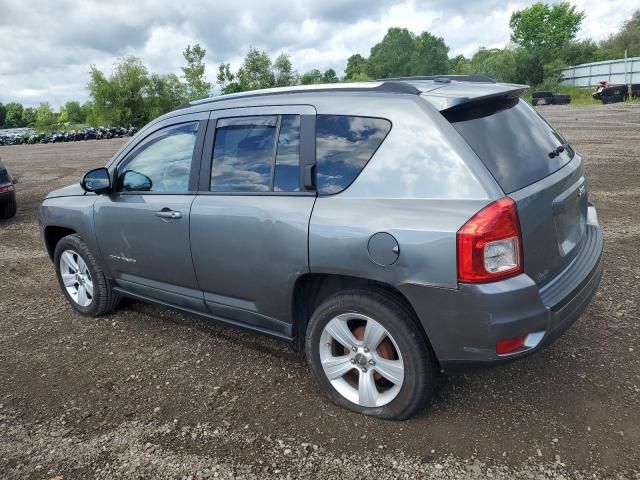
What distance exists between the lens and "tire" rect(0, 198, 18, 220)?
8.62 m

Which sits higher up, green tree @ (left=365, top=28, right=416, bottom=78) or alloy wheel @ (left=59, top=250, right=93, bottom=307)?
green tree @ (left=365, top=28, right=416, bottom=78)

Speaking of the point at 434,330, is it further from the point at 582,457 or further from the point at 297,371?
the point at 297,371

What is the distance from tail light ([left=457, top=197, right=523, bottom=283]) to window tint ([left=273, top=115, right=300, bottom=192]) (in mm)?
1034

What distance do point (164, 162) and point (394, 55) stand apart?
106 meters

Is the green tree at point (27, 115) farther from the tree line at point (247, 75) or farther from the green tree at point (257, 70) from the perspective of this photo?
the green tree at point (257, 70)

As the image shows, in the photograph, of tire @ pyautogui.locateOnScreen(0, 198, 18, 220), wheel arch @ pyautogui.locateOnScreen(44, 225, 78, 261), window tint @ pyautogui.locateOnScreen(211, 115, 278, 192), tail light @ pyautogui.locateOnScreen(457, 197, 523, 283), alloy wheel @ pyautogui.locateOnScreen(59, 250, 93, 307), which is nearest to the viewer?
tail light @ pyautogui.locateOnScreen(457, 197, 523, 283)

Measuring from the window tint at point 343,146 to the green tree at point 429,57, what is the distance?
308ft

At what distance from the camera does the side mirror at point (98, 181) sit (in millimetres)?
3828

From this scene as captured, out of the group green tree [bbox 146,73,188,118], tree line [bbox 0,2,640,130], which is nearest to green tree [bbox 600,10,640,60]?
tree line [bbox 0,2,640,130]

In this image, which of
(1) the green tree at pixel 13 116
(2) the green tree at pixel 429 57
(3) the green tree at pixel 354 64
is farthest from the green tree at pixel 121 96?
(1) the green tree at pixel 13 116

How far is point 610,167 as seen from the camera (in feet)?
33.9

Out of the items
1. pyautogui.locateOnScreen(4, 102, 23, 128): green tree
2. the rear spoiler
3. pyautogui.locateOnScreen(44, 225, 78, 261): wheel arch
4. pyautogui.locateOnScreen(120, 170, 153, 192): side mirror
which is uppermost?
pyautogui.locateOnScreen(4, 102, 23, 128): green tree

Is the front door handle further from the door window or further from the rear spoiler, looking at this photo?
the rear spoiler

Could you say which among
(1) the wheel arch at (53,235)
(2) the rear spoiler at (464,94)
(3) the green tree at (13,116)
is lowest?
(1) the wheel arch at (53,235)
